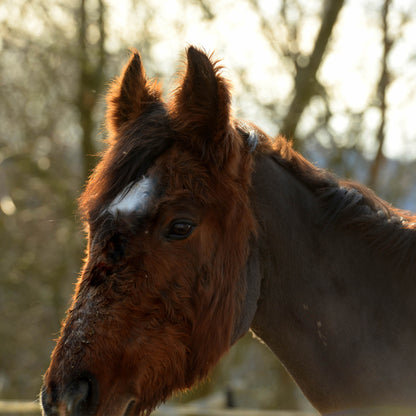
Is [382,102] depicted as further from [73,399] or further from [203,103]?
[73,399]

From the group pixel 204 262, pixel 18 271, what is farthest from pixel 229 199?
pixel 18 271

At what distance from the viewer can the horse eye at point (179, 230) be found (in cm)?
215

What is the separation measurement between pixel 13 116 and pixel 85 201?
32.6 ft

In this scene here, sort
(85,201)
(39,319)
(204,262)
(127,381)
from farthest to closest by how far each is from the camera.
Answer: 1. (39,319)
2. (85,201)
3. (204,262)
4. (127,381)

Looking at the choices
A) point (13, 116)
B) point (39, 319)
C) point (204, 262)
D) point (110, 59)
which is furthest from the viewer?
point (39, 319)

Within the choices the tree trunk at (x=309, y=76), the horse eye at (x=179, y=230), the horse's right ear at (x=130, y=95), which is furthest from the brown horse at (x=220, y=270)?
the tree trunk at (x=309, y=76)

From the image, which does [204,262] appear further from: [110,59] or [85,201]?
[110,59]

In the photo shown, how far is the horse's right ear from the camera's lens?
2699 millimetres

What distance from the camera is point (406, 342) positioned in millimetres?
2238

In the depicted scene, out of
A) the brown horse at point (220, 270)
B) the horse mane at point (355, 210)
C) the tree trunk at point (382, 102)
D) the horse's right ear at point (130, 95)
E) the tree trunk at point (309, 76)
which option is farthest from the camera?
the tree trunk at point (382, 102)

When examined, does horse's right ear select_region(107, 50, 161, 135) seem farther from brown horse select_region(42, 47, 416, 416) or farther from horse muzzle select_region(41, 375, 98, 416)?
horse muzzle select_region(41, 375, 98, 416)

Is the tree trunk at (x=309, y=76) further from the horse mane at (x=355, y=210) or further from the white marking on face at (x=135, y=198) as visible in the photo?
the white marking on face at (x=135, y=198)

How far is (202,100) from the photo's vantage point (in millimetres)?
2297

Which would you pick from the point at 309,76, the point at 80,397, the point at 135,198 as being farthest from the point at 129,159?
the point at 309,76
